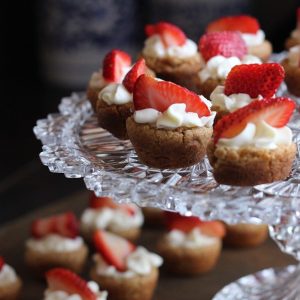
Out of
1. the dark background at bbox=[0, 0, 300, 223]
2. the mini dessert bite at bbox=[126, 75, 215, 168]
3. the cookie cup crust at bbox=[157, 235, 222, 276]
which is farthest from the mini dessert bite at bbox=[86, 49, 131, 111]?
the dark background at bbox=[0, 0, 300, 223]

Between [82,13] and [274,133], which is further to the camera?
[82,13]

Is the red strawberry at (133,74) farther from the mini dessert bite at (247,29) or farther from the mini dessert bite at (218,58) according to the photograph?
the mini dessert bite at (247,29)

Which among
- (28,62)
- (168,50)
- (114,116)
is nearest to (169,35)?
(168,50)

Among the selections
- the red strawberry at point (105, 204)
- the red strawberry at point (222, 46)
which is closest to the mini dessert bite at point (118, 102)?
the red strawberry at point (222, 46)

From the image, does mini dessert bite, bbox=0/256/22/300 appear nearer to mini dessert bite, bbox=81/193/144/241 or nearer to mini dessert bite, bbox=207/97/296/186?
mini dessert bite, bbox=81/193/144/241

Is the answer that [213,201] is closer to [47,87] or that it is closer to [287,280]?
[287,280]

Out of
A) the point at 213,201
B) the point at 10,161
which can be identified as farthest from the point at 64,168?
the point at 10,161

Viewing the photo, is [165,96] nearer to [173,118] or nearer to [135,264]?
[173,118]
